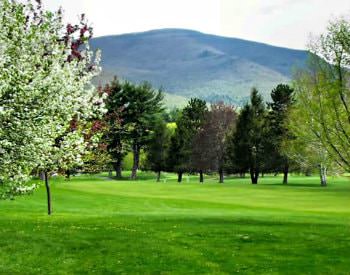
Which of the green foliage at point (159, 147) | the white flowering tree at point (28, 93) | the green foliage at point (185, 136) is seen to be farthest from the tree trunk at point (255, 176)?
the white flowering tree at point (28, 93)

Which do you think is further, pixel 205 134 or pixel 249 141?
pixel 205 134

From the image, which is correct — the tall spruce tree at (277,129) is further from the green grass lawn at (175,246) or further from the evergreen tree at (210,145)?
the green grass lawn at (175,246)

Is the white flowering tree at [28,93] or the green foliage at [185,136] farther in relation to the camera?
the green foliage at [185,136]

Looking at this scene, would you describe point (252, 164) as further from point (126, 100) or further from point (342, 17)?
point (342, 17)

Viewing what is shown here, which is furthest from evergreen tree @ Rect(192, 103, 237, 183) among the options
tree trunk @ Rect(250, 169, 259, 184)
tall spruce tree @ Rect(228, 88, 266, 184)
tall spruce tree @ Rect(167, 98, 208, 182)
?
tree trunk @ Rect(250, 169, 259, 184)

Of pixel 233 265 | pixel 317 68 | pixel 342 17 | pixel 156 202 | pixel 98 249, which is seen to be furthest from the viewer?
pixel 156 202

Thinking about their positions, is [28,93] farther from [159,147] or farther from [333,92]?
[159,147]

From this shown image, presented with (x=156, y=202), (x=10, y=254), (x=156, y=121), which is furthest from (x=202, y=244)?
(x=156, y=121)

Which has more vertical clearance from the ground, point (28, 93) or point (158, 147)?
point (158, 147)

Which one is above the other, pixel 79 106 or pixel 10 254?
pixel 79 106

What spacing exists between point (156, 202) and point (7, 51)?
31.5m

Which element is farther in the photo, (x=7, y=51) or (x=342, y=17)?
(x=342, y=17)

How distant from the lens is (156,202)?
1889 inches

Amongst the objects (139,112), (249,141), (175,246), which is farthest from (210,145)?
(175,246)
